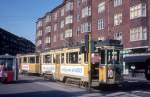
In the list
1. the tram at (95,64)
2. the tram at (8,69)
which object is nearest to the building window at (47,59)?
the tram at (8,69)

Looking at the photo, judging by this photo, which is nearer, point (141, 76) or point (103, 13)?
point (141, 76)

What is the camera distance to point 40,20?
97.8 m

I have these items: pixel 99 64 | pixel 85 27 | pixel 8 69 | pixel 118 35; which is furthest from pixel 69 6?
pixel 99 64

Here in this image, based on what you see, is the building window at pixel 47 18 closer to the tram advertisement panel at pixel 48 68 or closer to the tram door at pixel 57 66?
the tram advertisement panel at pixel 48 68

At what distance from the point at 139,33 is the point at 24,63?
15.6 meters

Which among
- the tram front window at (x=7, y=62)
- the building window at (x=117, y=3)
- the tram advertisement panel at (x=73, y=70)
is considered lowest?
the tram advertisement panel at (x=73, y=70)

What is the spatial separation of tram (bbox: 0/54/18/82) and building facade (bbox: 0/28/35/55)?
92967 millimetres

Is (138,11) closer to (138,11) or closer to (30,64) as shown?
(138,11)

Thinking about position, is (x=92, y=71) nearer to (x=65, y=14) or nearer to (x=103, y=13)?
(x=103, y=13)

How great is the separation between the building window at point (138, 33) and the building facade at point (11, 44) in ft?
269

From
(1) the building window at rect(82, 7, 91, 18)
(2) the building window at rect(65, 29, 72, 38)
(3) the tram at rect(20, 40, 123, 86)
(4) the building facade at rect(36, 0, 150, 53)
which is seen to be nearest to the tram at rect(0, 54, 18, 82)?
(3) the tram at rect(20, 40, 123, 86)

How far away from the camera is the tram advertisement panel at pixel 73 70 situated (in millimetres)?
24556

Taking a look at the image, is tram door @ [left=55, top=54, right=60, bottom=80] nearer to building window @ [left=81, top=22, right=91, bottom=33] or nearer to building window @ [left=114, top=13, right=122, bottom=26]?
building window @ [left=114, top=13, right=122, bottom=26]

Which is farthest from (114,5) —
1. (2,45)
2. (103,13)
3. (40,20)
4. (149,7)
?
(2,45)
